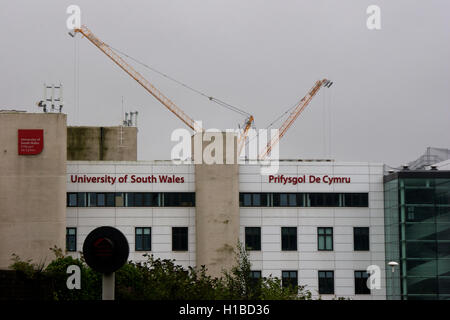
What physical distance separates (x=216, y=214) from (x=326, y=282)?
1127 cm

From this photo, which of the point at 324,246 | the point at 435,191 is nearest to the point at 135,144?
the point at 324,246

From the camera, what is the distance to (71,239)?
65.8 m

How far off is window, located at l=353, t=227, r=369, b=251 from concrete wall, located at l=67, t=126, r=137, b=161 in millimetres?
28087

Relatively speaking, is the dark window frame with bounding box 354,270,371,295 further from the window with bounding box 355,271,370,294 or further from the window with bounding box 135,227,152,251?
the window with bounding box 135,227,152,251

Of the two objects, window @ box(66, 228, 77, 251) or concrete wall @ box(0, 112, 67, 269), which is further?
window @ box(66, 228, 77, 251)

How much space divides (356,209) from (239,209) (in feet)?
33.5

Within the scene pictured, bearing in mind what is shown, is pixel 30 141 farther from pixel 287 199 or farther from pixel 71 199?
pixel 287 199

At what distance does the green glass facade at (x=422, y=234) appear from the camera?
62.2 m

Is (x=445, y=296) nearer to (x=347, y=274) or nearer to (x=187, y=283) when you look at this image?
(x=347, y=274)

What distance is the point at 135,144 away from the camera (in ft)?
279

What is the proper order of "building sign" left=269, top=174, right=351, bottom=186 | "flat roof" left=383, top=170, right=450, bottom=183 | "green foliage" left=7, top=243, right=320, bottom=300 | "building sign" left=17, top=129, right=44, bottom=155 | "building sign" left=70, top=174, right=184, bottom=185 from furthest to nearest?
"building sign" left=269, top=174, right=351, bottom=186, "building sign" left=70, top=174, right=184, bottom=185, "building sign" left=17, top=129, right=44, bottom=155, "flat roof" left=383, top=170, right=450, bottom=183, "green foliage" left=7, top=243, right=320, bottom=300

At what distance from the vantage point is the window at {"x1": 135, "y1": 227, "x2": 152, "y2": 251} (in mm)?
65688

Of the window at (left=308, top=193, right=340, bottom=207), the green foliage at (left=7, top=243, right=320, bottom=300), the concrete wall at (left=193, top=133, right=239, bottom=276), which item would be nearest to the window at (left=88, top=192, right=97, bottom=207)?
the concrete wall at (left=193, top=133, right=239, bottom=276)
